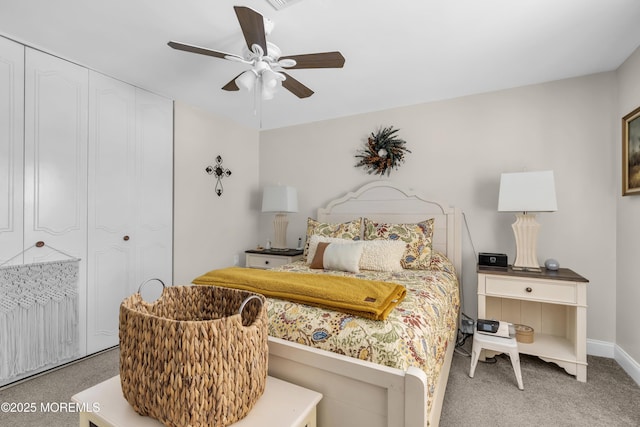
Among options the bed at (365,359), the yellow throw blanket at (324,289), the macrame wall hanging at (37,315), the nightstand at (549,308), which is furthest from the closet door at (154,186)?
the nightstand at (549,308)

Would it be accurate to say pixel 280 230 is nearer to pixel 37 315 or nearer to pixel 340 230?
pixel 340 230

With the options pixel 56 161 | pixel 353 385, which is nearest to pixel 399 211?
pixel 353 385

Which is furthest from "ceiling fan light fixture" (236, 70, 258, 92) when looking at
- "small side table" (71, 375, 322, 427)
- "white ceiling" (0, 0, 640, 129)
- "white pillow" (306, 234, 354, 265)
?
"small side table" (71, 375, 322, 427)

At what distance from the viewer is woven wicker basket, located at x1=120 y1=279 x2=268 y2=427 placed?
939mm

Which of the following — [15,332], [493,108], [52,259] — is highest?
[493,108]

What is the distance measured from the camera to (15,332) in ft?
6.93

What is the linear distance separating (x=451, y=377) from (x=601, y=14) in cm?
249

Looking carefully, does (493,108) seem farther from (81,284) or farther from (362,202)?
(81,284)

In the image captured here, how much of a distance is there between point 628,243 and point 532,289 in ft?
2.63

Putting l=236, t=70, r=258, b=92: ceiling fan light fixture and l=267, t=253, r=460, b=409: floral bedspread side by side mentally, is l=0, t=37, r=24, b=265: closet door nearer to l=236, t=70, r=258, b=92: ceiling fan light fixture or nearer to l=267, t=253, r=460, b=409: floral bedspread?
l=236, t=70, r=258, b=92: ceiling fan light fixture

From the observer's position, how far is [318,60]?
70.7 inches

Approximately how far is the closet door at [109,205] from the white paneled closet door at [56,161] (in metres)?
0.06

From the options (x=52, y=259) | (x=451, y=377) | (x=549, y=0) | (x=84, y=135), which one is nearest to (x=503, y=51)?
(x=549, y=0)

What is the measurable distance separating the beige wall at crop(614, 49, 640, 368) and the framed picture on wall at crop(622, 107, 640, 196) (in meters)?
0.06
